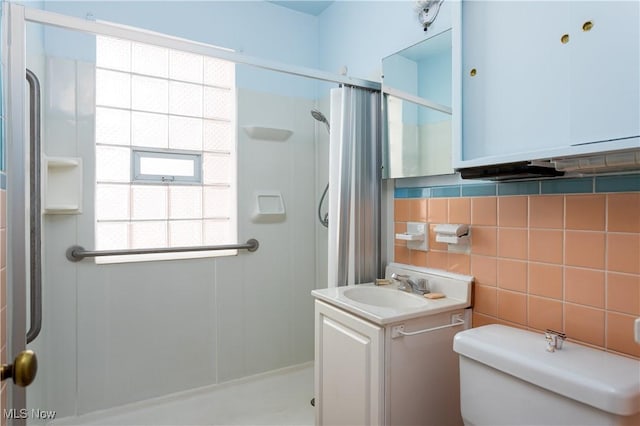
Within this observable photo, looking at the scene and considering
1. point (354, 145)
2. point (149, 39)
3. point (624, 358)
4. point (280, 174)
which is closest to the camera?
point (624, 358)

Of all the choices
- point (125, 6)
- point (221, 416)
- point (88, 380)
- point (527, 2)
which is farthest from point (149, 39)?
point (221, 416)

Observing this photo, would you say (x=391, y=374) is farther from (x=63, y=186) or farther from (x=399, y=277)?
(x=63, y=186)

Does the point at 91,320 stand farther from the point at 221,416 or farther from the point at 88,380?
the point at 221,416

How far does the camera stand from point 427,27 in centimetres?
168

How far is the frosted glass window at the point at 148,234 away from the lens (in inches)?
79.9

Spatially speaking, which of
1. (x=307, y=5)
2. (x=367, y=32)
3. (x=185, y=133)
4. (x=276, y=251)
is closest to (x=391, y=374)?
(x=276, y=251)

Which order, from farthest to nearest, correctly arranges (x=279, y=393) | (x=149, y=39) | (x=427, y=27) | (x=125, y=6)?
1. (x=279, y=393)
2. (x=125, y=6)
3. (x=427, y=27)
4. (x=149, y=39)

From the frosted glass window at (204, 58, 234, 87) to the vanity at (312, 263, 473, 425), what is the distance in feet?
5.07

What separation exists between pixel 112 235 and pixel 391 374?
166 centimetres

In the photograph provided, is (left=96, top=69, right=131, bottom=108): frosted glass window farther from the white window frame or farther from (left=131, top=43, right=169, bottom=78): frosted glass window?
the white window frame

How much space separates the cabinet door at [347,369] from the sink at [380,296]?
0.61 ft

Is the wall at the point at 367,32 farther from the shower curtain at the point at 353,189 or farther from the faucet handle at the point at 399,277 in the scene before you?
the faucet handle at the point at 399,277

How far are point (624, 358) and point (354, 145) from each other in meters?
1.31

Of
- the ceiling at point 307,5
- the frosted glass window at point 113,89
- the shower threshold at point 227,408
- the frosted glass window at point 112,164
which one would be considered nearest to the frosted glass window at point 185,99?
the frosted glass window at point 113,89
